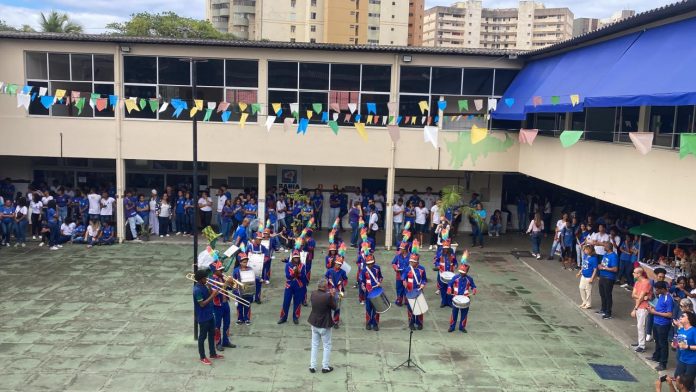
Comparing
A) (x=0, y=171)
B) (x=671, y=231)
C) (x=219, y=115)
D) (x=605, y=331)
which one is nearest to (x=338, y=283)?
(x=605, y=331)

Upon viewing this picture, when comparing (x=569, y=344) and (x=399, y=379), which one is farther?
(x=569, y=344)

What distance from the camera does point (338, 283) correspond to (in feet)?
38.2

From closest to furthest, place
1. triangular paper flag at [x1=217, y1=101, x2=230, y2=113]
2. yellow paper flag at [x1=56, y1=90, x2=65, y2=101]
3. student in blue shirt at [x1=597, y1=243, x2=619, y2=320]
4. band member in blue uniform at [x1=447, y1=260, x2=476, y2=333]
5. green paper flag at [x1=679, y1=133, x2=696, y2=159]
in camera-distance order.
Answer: green paper flag at [x1=679, y1=133, x2=696, y2=159]
band member in blue uniform at [x1=447, y1=260, x2=476, y2=333]
student in blue shirt at [x1=597, y1=243, x2=619, y2=320]
yellow paper flag at [x1=56, y1=90, x2=65, y2=101]
triangular paper flag at [x1=217, y1=101, x2=230, y2=113]

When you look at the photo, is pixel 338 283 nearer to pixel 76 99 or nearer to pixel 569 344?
pixel 569 344

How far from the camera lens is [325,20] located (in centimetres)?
8512

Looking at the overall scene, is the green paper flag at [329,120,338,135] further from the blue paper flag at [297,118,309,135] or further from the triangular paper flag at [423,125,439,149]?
the triangular paper flag at [423,125,439,149]

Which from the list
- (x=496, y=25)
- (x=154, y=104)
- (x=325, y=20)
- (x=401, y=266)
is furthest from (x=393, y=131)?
(x=496, y=25)

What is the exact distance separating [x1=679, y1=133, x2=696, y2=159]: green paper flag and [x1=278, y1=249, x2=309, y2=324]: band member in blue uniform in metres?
7.35

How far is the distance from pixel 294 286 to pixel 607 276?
695 cm

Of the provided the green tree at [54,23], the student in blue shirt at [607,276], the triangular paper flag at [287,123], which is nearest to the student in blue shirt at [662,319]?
the student in blue shirt at [607,276]

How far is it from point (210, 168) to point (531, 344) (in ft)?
48.7

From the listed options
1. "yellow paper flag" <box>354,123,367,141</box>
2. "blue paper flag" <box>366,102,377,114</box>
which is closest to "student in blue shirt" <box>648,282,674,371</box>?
"yellow paper flag" <box>354,123,367,141</box>

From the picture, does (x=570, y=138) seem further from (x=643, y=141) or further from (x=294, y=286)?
(x=294, y=286)

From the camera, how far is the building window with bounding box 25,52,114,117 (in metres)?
18.8
